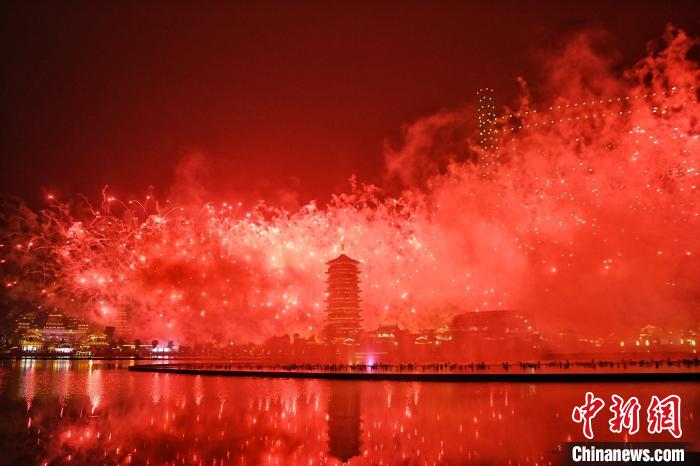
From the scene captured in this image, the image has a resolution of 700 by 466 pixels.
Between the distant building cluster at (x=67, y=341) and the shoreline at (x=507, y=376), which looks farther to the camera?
the distant building cluster at (x=67, y=341)

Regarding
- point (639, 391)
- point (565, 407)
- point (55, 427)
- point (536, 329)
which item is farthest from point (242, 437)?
point (536, 329)

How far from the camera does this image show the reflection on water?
15.8 m

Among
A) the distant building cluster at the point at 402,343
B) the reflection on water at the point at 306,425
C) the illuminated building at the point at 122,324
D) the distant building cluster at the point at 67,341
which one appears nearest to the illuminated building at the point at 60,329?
the distant building cluster at the point at 67,341

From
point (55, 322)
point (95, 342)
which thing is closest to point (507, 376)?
point (95, 342)

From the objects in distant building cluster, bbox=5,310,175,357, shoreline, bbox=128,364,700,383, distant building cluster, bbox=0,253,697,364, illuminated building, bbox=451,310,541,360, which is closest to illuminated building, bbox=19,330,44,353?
distant building cluster, bbox=5,310,175,357

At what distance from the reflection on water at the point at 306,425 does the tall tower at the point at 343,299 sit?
76.9 metres

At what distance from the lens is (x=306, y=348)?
101000 millimetres

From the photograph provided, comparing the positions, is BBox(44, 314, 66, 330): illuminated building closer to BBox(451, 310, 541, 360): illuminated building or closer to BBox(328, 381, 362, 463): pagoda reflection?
BBox(451, 310, 541, 360): illuminated building

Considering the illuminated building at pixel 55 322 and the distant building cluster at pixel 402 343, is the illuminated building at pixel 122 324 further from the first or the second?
the illuminated building at pixel 55 322

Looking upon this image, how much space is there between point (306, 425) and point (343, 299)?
93.2m

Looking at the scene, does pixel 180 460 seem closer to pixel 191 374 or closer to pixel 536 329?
pixel 191 374

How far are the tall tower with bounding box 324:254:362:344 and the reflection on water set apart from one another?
76.9 metres

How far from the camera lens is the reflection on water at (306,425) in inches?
621

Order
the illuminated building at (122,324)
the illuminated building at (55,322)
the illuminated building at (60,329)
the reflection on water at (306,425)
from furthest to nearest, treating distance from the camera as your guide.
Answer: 1. the illuminated building at (55,322)
2. the illuminated building at (60,329)
3. the illuminated building at (122,324)
4. the reflection on water at (306,425)
